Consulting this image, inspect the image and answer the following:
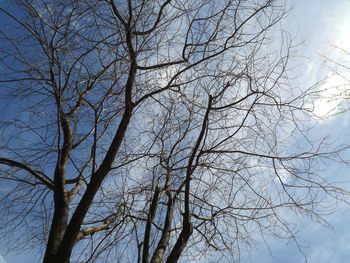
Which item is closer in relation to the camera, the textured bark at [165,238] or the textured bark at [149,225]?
the textured bark at [149,225]

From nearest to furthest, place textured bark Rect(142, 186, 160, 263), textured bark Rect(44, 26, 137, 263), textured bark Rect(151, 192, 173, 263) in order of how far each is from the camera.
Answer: textured bark Rect(44, 26, 137, 263), textured bark Rect(142, 186, 160, 263), textured bark Rect(151, 192, 173, 263)

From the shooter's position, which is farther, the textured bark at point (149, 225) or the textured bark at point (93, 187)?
the textured bark at point (149, 225)

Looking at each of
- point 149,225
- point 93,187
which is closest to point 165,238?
point 149,225

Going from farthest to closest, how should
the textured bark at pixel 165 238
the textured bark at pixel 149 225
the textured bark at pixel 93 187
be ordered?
the textured bark at pixel 165 238, the textured bark at pixel 149 225, the textured bark at pixel 93 187

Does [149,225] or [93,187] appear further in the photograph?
[149,225]

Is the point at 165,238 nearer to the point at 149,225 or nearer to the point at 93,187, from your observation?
the point at 149,225

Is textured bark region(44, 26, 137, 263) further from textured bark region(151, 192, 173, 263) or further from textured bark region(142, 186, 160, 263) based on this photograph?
textured bark region(151, 192, 173, 263)

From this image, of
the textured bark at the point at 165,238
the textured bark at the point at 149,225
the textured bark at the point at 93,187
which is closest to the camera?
the textured bark at the point at 93,187

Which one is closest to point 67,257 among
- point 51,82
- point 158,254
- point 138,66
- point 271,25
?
point 158,254

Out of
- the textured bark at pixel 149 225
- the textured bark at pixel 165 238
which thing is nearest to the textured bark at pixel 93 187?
the textured bark at pixel 149 225

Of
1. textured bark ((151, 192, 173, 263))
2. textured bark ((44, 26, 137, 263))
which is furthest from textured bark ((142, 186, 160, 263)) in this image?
textured bark ((44, 26, 137, 263))

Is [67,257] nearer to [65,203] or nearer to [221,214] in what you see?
[65,203]

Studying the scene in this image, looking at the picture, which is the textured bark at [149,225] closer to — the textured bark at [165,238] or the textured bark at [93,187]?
the textured bark at [165,238]

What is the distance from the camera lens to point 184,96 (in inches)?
191
